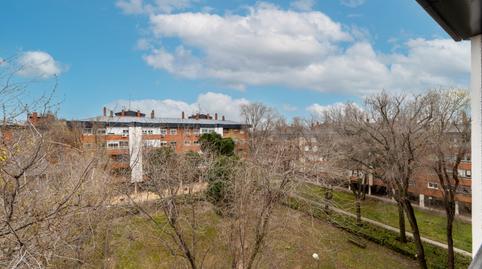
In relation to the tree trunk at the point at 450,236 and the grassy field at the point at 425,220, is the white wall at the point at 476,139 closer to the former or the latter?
the grassy field at the point at 425,220

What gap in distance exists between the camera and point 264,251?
7926 millimetres

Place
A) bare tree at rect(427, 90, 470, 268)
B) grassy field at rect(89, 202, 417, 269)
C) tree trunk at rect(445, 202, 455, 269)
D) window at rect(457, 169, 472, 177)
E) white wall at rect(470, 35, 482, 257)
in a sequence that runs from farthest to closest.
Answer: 1. window at rect(457, 169, 472, 177)
2. bare tree at rect(427, 90, 470, 268)
3. tree trunk at rect(445, 202, 455, 269)
4. grassy field at rect(89, 202, 417, 269)
5. white wall at rect(470, 35, 482, 257)

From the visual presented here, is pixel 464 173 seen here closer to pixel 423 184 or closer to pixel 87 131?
pixel 423 184

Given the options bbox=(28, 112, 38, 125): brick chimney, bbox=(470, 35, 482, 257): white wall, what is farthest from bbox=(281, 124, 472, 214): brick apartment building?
bbox=(28, 112, 38, 125): brick chimney

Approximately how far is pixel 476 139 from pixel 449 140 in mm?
10862

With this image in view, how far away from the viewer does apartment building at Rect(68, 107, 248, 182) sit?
13.8m

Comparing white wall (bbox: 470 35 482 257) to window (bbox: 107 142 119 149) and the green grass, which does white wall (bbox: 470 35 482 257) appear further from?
window (bbox: 107 142 119 149)

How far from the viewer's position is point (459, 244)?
14414mm

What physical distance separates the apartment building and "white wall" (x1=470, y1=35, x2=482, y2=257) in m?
8.36

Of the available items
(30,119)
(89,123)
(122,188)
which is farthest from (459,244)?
(89,123)

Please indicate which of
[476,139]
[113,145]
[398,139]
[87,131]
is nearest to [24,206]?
[476,139]

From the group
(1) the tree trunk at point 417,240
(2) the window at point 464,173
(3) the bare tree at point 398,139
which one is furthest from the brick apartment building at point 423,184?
(1) the tree trunk at point 417,240

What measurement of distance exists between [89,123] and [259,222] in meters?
13.8

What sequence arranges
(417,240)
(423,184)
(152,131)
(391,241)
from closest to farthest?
(417,240) → (391,241) → (423,184) → (152,131)
